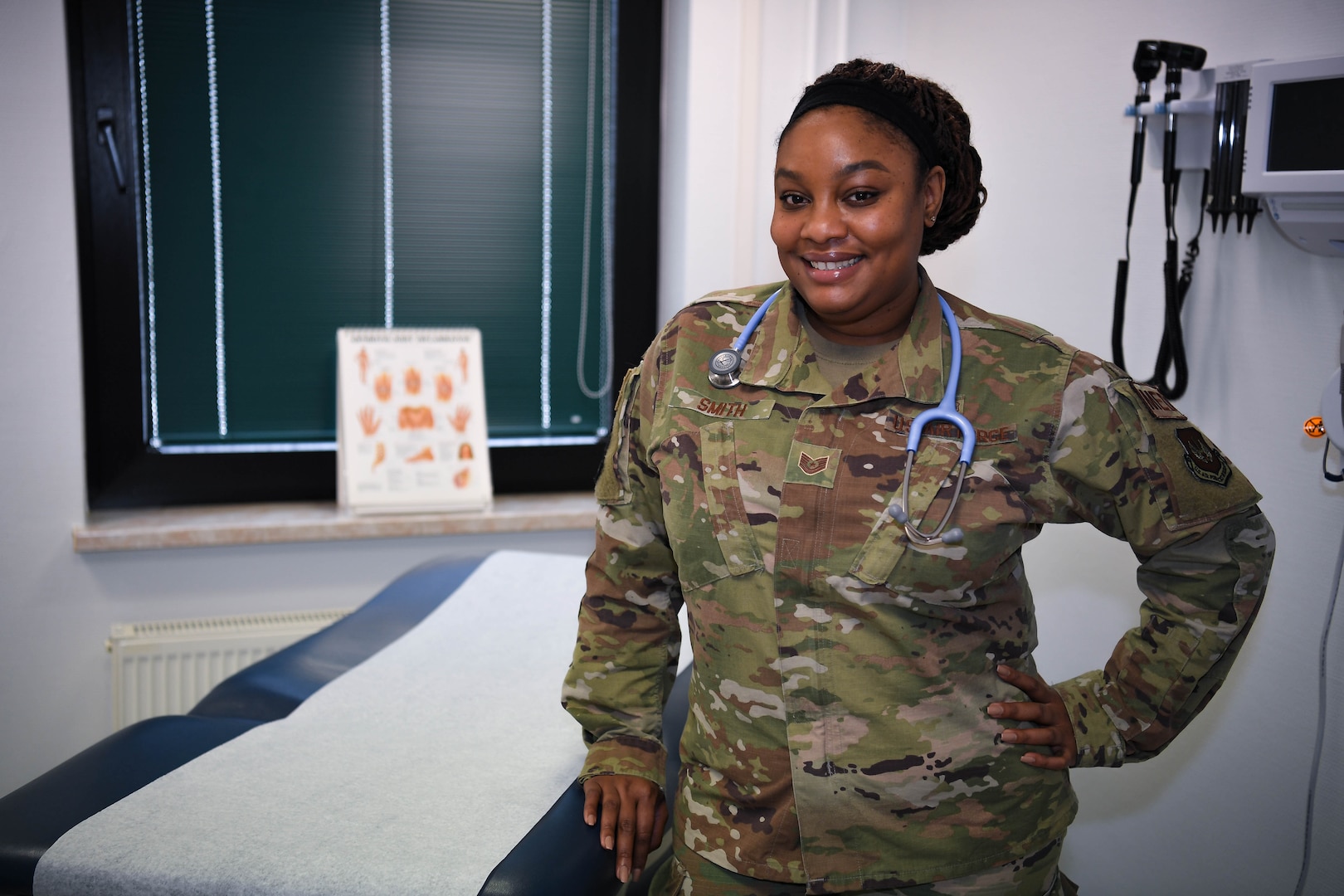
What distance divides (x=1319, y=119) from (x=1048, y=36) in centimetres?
73

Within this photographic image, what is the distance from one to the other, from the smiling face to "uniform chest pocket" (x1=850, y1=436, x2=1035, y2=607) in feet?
0.56

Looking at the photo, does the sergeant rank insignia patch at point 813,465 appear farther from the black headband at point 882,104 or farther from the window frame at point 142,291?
the window frame at point 142,291

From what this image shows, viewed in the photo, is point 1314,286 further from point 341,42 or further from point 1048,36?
point 341,42

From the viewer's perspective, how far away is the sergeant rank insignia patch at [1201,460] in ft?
3.57

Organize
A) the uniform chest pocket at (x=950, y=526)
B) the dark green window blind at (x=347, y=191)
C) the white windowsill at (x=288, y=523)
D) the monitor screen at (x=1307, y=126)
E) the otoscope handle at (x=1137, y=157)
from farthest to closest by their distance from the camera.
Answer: the dark green window blind at (x=347, y=191)
the white windowsill at (x=288, y=523)
the otoscope handle at (x=1137, y=157)
the monitor screen at (x=1307, y=126)
the uniform chest pocket at (x=950, y=526)

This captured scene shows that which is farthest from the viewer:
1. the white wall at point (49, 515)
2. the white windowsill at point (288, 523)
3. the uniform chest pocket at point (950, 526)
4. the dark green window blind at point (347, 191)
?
the dark green window blind at point (347, 191)

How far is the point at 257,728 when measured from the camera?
1529 millimetres

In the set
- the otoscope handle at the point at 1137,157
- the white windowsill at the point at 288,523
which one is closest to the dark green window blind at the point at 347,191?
the white windowsill at the point at 288,523

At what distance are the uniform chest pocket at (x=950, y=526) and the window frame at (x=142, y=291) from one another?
72.7 inches

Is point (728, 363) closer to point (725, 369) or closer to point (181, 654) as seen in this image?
point (725, 369)

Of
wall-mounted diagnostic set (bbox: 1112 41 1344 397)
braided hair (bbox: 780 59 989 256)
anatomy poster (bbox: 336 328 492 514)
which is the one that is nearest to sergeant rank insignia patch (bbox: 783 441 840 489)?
braided hair (bbox: 780 59 989 256)

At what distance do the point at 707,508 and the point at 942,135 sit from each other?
454 millimetres

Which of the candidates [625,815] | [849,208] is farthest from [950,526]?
[625,815]

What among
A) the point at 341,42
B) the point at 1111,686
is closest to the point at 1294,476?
the point at 1111,686
